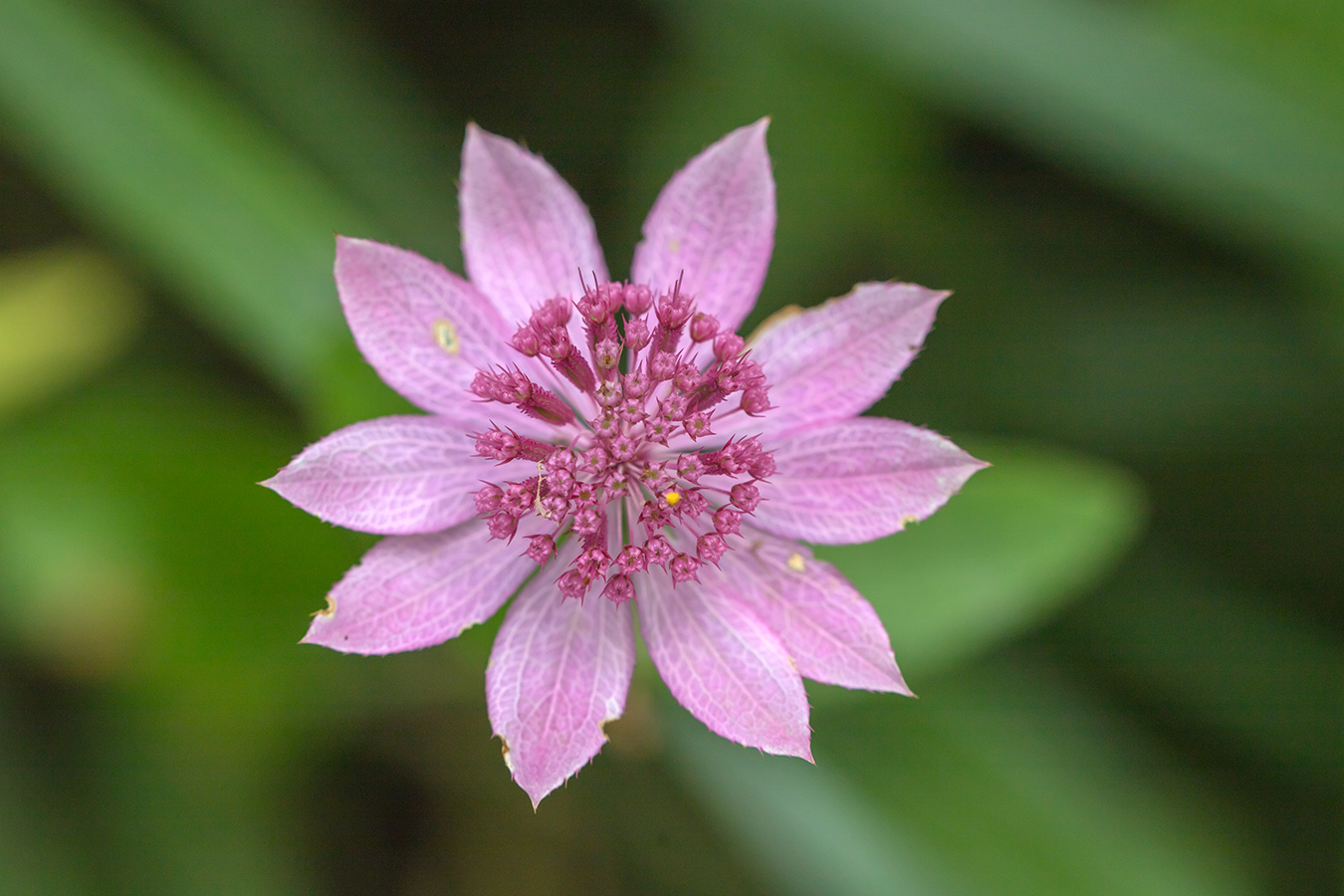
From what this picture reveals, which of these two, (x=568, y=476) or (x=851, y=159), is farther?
(x=851, y=159)

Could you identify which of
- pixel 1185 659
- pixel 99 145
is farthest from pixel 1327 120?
pixel 99 145

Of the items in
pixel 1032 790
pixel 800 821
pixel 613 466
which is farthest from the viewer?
pixel 1032 790

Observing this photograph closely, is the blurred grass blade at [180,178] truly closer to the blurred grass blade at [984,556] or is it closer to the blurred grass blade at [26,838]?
the blurred grass blade at [26,838]

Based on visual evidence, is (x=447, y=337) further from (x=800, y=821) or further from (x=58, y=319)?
(x=58, y=319)

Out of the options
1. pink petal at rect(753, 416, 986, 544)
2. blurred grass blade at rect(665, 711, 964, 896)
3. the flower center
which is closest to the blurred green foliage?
blurred grass blade at rect(665, 711, 964, 896)

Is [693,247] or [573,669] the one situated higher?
[693,247]

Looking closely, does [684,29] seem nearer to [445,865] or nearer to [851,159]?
[851,159]

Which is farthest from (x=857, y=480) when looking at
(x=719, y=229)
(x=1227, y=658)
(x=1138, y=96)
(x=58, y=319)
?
(x=58, y=319)

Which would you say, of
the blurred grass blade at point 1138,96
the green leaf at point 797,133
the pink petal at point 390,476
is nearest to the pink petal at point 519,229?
the pink petal at point 390,476
